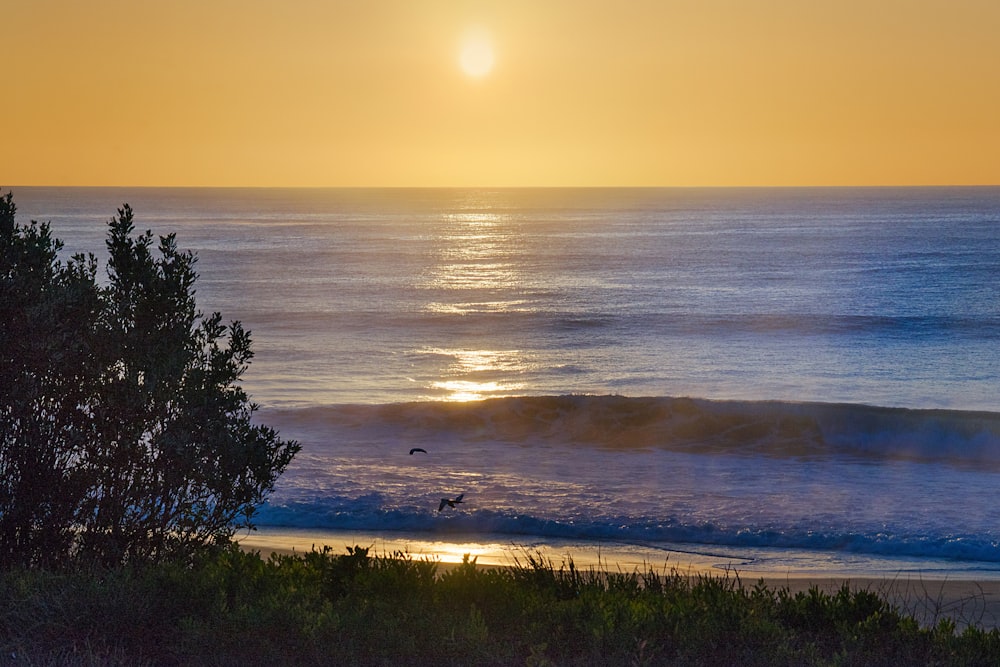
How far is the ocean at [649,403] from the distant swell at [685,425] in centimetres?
8

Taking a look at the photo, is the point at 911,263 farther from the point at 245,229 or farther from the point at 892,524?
the point at 245,229

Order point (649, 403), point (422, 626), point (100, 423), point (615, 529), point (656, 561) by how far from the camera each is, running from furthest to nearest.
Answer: point (649, 403) < point (615, 529) < point (656, 561) < point (100, 423) < point (422, 626)

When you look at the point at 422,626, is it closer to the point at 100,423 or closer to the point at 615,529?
the point at 100,423

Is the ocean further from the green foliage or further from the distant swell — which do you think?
the green foliage

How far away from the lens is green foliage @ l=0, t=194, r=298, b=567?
23.6ft

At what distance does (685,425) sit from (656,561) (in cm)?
971

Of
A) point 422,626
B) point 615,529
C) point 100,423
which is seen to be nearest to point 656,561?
point 615,529

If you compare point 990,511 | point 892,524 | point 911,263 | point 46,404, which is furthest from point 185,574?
point 911,263

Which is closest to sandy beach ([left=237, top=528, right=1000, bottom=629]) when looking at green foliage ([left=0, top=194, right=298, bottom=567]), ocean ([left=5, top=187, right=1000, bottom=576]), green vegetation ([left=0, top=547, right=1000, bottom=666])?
ocean ([left=5, top=187, right=1000, bottom=576])

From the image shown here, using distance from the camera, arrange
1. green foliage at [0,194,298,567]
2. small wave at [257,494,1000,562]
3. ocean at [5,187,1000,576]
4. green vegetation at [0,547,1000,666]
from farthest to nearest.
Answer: ocean at [5,187,1000,576], small wave at [257,494,1000,562], green foliage at [0,194,298,567], green vegetation at [0,547,1000,666]

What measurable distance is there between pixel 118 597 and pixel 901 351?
32662 millimetres

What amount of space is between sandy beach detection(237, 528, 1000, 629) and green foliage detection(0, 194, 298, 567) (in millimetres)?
3270

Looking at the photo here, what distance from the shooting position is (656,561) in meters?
12.1

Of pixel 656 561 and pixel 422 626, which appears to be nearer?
pixel 422 626
